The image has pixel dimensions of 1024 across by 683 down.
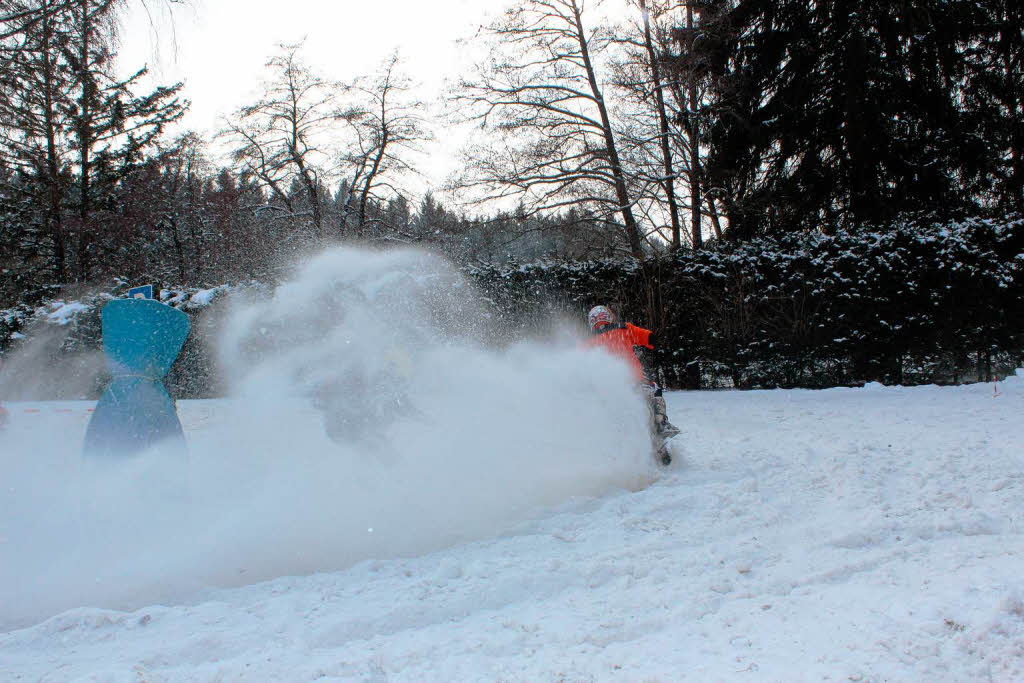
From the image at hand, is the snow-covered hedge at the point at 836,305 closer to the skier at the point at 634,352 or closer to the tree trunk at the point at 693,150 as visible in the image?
the tree trunk at the point at 693,150

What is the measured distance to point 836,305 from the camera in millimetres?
10047

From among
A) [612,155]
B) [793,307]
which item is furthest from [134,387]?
[612,155]

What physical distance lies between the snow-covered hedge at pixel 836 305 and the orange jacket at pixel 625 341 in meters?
5.08

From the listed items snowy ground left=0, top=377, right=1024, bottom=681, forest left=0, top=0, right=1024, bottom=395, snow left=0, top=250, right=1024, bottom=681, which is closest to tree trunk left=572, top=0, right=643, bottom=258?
forest left=0, top=0, right=1024, bottom=395

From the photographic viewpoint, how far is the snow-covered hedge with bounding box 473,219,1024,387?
9.38 metres

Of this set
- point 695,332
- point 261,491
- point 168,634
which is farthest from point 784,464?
point 695,332

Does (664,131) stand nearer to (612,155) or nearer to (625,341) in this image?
(612,155)

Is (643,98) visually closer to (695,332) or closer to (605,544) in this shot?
(695,332)

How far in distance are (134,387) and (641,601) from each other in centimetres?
357

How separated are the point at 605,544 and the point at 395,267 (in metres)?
2.59

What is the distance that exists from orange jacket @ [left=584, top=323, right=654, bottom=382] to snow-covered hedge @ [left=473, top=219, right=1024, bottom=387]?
16.7 feet

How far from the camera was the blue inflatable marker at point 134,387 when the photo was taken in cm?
421

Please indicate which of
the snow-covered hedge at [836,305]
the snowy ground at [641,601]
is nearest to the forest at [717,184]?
the snow-covered hedge at [836,305]

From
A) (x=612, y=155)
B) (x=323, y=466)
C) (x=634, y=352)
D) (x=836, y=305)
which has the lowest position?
(x=323, y=466)
